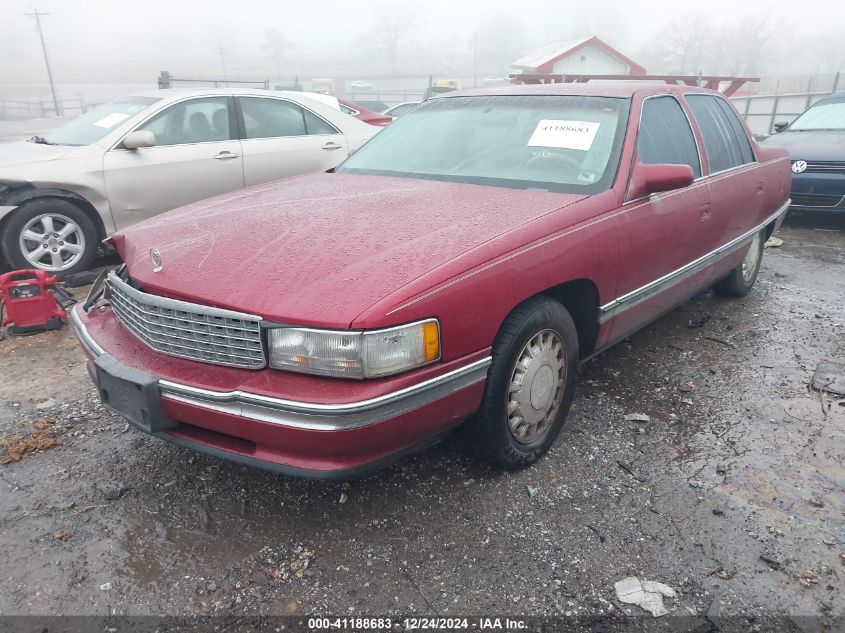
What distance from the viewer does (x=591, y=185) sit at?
291 cm

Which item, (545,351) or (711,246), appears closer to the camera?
(545,351)

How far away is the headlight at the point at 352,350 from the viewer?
1.98 meters

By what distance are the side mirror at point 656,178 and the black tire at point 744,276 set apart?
2.00 m

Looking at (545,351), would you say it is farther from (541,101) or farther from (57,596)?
(57,596)

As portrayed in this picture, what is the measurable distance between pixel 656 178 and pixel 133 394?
8.02ft

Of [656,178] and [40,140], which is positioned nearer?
[656,178]

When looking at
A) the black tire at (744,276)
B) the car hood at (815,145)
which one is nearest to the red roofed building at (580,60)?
the car hood at (815,145)

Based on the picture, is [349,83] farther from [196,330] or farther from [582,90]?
[196,330]

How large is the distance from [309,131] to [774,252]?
4.96 metres

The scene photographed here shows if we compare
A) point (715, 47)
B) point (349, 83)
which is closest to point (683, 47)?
point (715, 47)

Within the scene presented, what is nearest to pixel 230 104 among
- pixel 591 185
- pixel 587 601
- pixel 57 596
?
pixel 591 185

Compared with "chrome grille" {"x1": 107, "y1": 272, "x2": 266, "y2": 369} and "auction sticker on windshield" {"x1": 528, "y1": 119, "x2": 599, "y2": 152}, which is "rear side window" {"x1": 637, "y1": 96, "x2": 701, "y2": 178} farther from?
"chrome grille" {"x1": 107, "y1": 272, "x2": 266, "y2": 369}

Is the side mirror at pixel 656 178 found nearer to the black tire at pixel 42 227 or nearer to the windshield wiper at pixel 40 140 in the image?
the black tire at pixel 42 227

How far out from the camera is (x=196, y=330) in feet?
7.18
